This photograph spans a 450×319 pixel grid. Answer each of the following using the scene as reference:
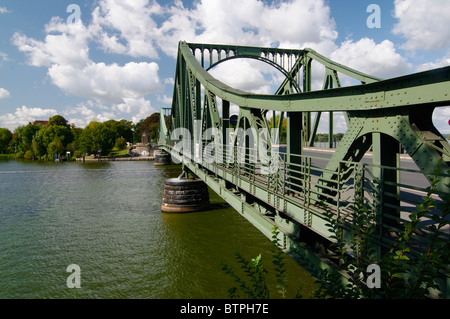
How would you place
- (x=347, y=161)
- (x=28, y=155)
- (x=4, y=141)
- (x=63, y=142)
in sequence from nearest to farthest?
1. (x=347, y=161)
2. (x=63, y=142)
3. (x=28, y=155)
4. (x=4, y=141)

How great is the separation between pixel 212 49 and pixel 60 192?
1857 cm

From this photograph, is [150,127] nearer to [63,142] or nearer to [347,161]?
[63,142]

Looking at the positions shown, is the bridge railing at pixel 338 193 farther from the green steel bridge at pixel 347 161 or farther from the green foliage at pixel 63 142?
the green foliage at pixel 63 142

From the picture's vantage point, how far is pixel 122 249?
13.3m

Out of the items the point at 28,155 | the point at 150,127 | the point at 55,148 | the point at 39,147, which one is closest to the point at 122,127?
the point at 150,127

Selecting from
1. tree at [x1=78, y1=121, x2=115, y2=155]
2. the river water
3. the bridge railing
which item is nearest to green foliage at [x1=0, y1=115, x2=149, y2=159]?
tree at [x1=78, y1=121, x2=115, y2=155]

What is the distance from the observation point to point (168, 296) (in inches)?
379

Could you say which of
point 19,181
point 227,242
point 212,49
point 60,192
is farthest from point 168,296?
point 19,181

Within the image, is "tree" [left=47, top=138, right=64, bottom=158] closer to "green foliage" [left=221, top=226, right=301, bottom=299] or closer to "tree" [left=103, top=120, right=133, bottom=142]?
"tree" [left=103, top=120, right=133, bottom=142]

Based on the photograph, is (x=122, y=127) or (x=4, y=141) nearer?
(x=4, y=141)

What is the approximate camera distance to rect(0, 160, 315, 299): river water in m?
10.1
